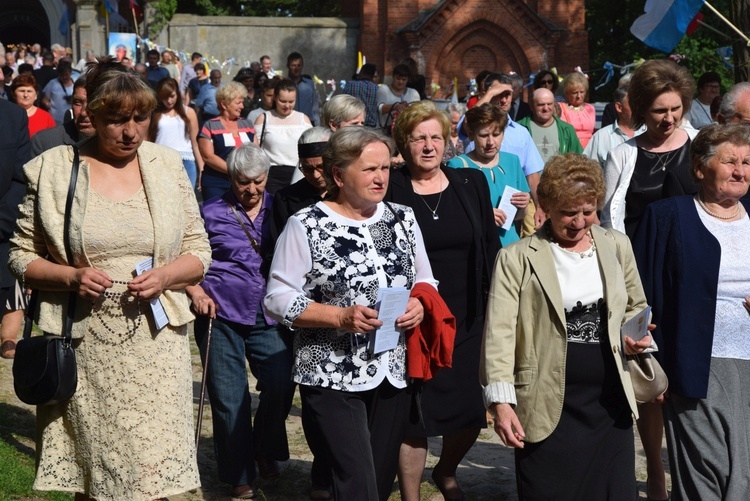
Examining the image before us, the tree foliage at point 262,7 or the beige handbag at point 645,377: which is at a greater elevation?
the tree foliage at point 262,7

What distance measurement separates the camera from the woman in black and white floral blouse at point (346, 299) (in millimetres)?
4734

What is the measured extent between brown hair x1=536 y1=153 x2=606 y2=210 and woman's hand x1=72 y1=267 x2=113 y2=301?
5.90ft

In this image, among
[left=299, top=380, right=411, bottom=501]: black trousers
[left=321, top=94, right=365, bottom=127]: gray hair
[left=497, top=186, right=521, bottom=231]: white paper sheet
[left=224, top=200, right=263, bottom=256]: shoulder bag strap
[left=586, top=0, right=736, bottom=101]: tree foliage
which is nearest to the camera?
[left=299, top=380, right=411, bottom=501]: black trousers

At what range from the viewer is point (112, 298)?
4.55 metres

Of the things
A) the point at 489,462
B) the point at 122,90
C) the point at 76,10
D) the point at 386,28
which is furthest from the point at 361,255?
the point at 76,10

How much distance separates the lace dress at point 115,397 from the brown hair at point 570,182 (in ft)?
5.34

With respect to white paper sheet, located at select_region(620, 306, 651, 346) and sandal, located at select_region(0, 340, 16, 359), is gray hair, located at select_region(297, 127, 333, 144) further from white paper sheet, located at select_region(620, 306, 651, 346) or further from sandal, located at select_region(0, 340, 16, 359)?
sandal, located at select_region(0, 340, 16, 359)

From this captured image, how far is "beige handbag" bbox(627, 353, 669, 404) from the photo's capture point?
4.79m

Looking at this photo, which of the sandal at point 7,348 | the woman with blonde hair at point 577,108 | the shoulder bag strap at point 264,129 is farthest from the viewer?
the woman with blonde hair at point 577,108

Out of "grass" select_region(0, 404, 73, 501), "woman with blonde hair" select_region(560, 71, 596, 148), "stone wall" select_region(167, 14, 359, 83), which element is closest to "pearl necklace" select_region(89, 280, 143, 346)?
"grass" select_region(0, 404, 73, 501)

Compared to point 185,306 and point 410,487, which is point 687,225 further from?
point 185,306

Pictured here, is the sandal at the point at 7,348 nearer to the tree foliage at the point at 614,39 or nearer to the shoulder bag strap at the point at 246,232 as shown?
the shoulder bag strap at the point at 246,232

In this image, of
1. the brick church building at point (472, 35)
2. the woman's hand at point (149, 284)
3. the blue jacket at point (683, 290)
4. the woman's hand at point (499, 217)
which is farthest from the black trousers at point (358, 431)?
the brick church building at point (472, 35)

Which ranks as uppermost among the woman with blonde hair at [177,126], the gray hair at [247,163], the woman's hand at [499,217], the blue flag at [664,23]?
the blue flag at [664,23]
